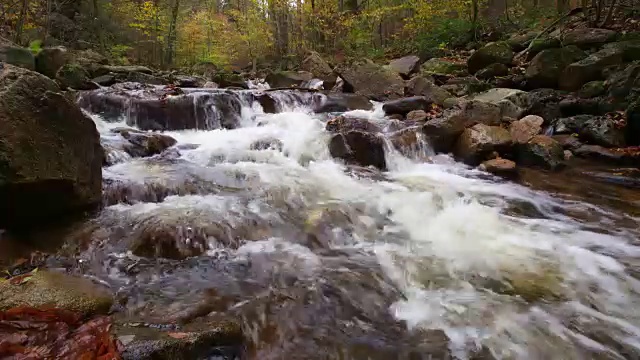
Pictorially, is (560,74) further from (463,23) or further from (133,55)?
(133,55)

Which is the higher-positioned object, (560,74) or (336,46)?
(336,46)

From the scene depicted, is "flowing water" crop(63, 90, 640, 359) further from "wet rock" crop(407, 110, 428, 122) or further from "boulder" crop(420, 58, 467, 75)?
"boulder" crop(420, 58, 467, 75)

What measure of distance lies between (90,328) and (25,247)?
5.84 feet

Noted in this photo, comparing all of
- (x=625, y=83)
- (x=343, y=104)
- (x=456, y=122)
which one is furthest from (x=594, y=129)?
(x=343, y=104)

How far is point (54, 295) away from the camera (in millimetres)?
2850

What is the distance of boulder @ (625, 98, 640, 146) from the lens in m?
7.33

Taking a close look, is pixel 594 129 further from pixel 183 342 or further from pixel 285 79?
pixel 285 79

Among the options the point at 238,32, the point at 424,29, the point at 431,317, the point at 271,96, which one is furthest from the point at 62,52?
the point at 238,32

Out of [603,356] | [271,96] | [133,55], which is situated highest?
[133,55]

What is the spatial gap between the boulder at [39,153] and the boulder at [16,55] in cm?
755

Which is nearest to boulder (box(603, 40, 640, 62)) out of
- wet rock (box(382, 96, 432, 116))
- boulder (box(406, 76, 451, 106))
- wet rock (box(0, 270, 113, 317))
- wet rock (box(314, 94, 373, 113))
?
boulder (box(406, 76, 451, 106))

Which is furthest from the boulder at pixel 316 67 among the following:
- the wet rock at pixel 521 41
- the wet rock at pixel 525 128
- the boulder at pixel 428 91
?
the wet rock at pixel 525 128

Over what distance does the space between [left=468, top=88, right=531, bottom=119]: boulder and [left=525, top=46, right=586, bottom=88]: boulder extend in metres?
0.85

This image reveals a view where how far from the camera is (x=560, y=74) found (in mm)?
9859
